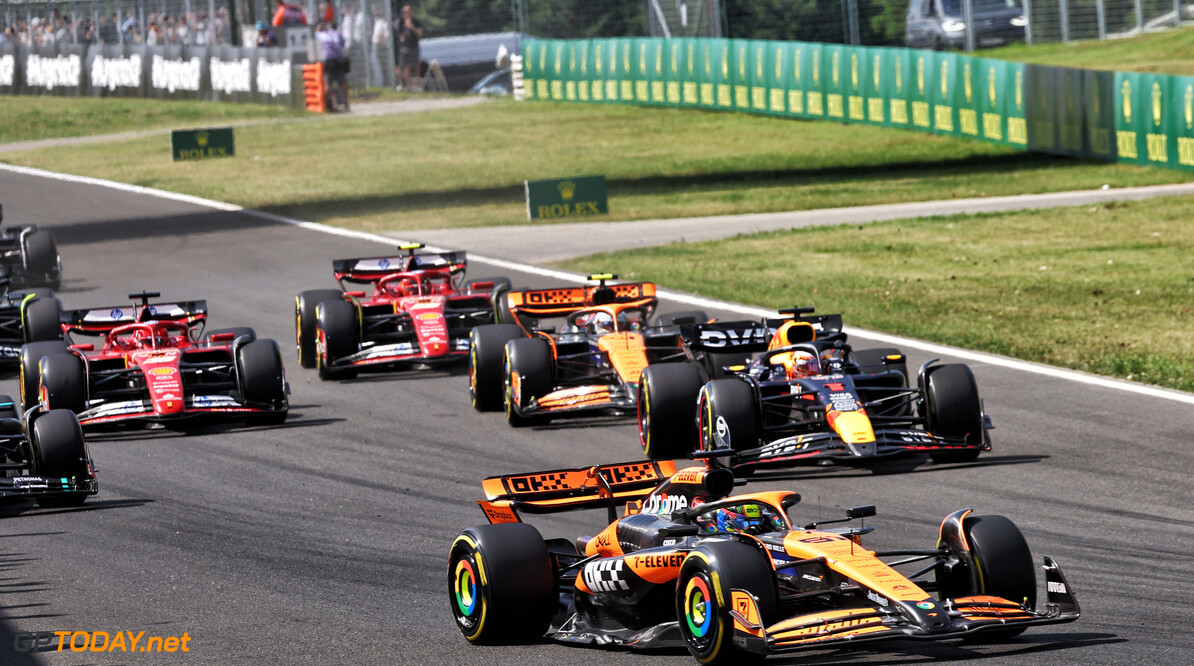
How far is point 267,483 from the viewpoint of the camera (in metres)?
12.7

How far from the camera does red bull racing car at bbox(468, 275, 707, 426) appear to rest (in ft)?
47.9

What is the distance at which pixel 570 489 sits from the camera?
9141 mm

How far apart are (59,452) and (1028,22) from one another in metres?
38.1

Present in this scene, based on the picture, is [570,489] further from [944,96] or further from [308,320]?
[944,96]

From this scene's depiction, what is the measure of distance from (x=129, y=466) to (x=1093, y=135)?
78.5 ft

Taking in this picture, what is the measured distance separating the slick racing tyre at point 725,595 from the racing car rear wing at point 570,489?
1.63 m

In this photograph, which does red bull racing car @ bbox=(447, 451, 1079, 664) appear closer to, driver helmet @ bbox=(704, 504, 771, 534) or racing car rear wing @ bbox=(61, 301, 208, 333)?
driver helmet @ bbox=(704, 504, 771, 534)

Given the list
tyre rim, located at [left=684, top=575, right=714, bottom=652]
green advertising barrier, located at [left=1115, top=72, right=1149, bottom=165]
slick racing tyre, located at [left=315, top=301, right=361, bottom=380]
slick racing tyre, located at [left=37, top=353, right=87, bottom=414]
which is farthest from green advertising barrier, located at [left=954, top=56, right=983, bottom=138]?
tyre rim, located at [left=684, top=575, right=714, bottom=652]

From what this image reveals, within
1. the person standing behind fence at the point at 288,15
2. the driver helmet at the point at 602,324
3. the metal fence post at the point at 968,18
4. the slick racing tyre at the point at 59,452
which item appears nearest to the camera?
the slick racing tyre at the point at 59,452

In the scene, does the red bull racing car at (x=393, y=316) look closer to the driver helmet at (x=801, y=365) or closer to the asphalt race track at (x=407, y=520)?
the asphalt race track at (x=407, y=520)

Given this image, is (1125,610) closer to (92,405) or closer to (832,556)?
(832,556)

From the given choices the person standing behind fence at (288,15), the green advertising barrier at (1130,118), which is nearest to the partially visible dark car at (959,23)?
the green advertising barrier at (1130,118)

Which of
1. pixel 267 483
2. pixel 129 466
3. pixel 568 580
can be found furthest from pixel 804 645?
pixel 129 466

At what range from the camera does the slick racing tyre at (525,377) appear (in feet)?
47.8
